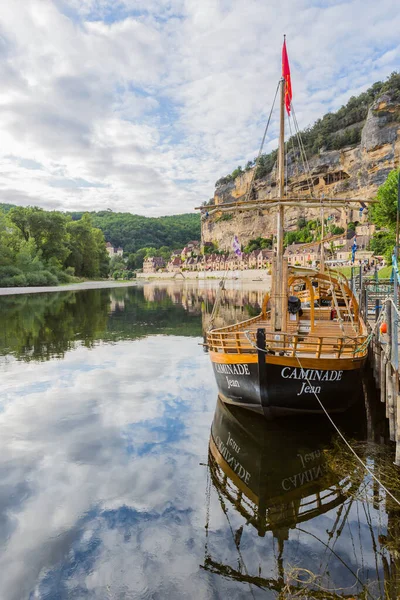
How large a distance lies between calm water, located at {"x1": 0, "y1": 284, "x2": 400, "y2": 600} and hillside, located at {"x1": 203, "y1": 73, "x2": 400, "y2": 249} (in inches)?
2536

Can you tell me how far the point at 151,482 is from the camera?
23.8ft

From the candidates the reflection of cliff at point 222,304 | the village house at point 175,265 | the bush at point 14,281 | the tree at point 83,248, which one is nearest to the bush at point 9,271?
the bush at point 14,281

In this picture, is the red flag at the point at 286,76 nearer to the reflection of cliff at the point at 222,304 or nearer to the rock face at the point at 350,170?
the reflection of cliff at the point at 222,304

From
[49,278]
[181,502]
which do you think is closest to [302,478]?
[181,502]

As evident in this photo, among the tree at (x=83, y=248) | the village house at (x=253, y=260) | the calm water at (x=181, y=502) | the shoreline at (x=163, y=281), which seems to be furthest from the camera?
the village house at (x=253, y=260)

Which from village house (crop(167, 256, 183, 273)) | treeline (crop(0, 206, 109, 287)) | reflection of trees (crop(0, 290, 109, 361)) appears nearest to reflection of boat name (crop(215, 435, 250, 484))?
reflection of trees (crop(0, 290, 109, 361))

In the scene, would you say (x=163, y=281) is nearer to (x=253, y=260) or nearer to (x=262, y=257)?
(x=253, y=260)

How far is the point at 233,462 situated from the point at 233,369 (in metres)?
2.59

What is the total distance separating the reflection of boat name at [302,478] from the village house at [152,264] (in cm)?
16620

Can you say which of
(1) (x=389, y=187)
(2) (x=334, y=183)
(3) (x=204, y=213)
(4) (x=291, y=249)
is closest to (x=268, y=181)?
(2) (x=334, y=183)

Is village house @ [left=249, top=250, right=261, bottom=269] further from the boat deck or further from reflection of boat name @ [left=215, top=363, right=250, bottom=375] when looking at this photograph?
reflection of boat name @ [left=215, top=363, right=250, bottom=375]

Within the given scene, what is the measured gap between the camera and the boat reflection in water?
4922mm

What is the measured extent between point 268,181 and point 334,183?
95.6 ft

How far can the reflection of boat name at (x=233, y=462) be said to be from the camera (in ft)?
24.5
